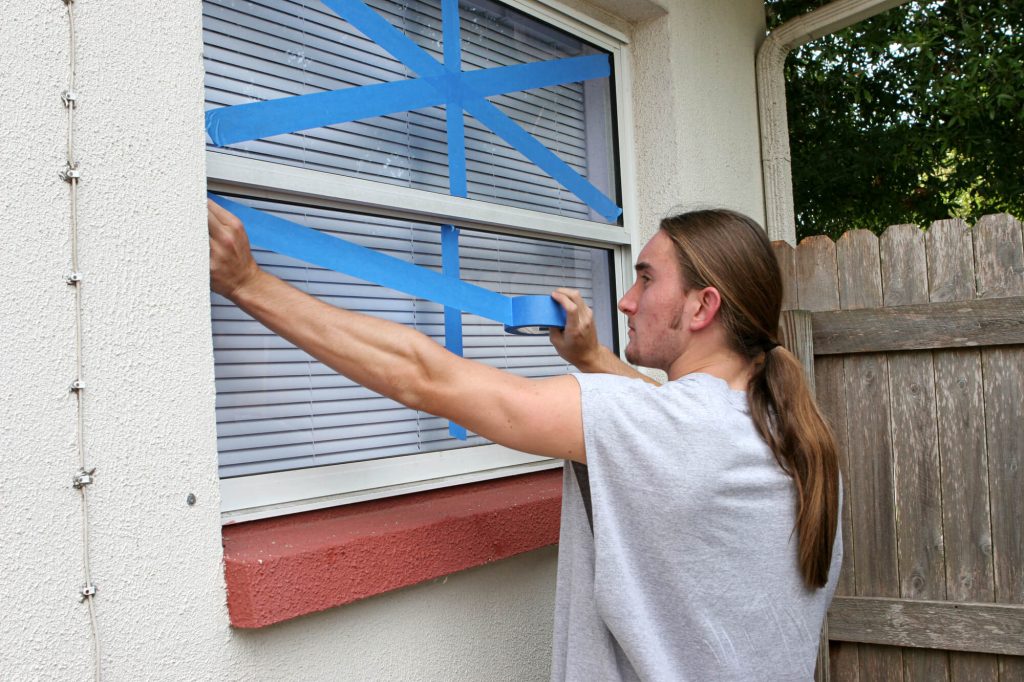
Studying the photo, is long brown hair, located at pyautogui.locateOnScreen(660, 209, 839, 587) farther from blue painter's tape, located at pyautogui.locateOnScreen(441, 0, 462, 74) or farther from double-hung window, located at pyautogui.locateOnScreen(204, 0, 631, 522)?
blue painter's tape, located at pyautogui.locateOnScreen(441, 0, 462, 74)

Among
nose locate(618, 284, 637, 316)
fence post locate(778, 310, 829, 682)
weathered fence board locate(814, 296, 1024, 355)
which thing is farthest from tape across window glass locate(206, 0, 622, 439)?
weathered fence board locate(814, 296, 1024, 355)

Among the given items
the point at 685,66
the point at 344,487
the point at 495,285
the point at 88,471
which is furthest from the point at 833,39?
the point at 88,471

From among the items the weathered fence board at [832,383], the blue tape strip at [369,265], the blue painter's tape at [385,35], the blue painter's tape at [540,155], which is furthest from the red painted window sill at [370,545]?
the weathered fence board at [832,383]

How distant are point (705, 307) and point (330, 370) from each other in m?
0.87

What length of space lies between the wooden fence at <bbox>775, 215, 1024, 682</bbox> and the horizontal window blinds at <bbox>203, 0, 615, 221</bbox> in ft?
3.42

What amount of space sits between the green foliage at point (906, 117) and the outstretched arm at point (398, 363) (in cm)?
487

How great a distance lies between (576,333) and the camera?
6.72ft

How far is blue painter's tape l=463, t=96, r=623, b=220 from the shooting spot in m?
2.45

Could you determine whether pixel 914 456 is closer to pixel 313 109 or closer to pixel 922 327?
pixel 922 327

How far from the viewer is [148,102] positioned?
56.1 inches

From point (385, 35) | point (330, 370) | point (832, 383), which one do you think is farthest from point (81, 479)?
point (832, 383)

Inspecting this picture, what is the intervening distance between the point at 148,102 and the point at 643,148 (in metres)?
1.94

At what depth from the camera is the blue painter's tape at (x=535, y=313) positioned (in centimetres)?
190

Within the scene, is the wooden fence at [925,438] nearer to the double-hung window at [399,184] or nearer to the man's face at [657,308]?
the double-hung window at [399,184]
